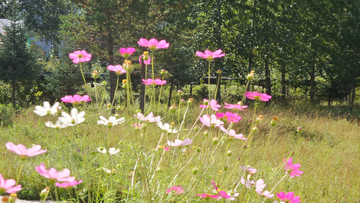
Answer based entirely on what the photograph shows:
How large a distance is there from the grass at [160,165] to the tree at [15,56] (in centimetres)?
319

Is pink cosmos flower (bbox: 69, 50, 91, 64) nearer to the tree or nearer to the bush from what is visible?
the bush

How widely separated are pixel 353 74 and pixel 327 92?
1.61 meters

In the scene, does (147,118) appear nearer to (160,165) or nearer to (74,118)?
(74,118)

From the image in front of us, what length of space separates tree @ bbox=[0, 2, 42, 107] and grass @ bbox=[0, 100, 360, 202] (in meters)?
3.19

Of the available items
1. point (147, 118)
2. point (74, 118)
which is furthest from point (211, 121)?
point (74, 118)

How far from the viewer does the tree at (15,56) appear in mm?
8062

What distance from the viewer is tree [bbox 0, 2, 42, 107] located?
8.06 m

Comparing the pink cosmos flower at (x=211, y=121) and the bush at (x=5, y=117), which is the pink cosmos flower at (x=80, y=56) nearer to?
the pink cosmos flower at (x=211, y=121)

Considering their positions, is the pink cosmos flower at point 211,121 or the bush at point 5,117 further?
the bush at point 5,117

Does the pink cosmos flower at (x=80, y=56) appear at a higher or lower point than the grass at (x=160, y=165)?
higher

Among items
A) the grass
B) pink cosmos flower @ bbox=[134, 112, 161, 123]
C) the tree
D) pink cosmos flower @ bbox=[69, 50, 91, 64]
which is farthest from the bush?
pink cosmos flower @ bbox=[134, 112, 161, 123]

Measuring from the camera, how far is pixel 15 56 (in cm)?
808

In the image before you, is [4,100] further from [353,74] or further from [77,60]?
[353,74]

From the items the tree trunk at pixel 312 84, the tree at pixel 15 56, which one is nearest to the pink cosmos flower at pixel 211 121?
the tree at pixel 15 56
